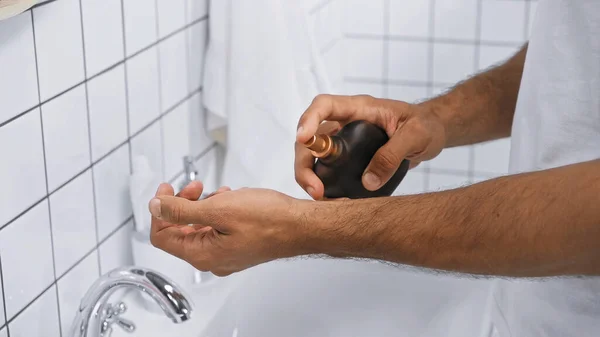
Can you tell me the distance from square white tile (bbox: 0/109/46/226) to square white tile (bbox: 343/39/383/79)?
3.91ft

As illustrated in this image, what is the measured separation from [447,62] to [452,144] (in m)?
0.83

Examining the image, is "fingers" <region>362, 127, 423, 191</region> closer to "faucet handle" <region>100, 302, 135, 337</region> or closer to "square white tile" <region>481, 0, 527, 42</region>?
"faucet handle" <region>100, 302, 135, 337</region>

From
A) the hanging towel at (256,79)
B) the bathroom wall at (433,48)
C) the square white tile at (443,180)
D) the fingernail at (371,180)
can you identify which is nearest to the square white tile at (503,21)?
the bathroom wall at (433,48)

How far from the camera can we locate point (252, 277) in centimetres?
144

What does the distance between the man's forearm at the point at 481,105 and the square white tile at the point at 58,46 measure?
52 centimetres

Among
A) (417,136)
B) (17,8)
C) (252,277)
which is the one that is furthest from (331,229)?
(252,277)

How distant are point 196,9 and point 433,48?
0.77 meters

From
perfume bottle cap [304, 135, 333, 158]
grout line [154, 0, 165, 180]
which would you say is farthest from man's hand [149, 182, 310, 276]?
grout line [154, 0, 165, 180]

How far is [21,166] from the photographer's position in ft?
3.28

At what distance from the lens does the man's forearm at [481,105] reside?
1.25 metres

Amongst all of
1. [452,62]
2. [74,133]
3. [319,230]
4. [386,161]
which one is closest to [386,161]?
[386,161]

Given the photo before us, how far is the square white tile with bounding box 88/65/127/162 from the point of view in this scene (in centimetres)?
116

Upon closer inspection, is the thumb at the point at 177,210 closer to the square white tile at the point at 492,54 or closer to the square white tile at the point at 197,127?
the square white tile at the point at 197,127

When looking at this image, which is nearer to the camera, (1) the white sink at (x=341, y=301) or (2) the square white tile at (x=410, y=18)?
(1) the white sink at (x=341, y=301)
